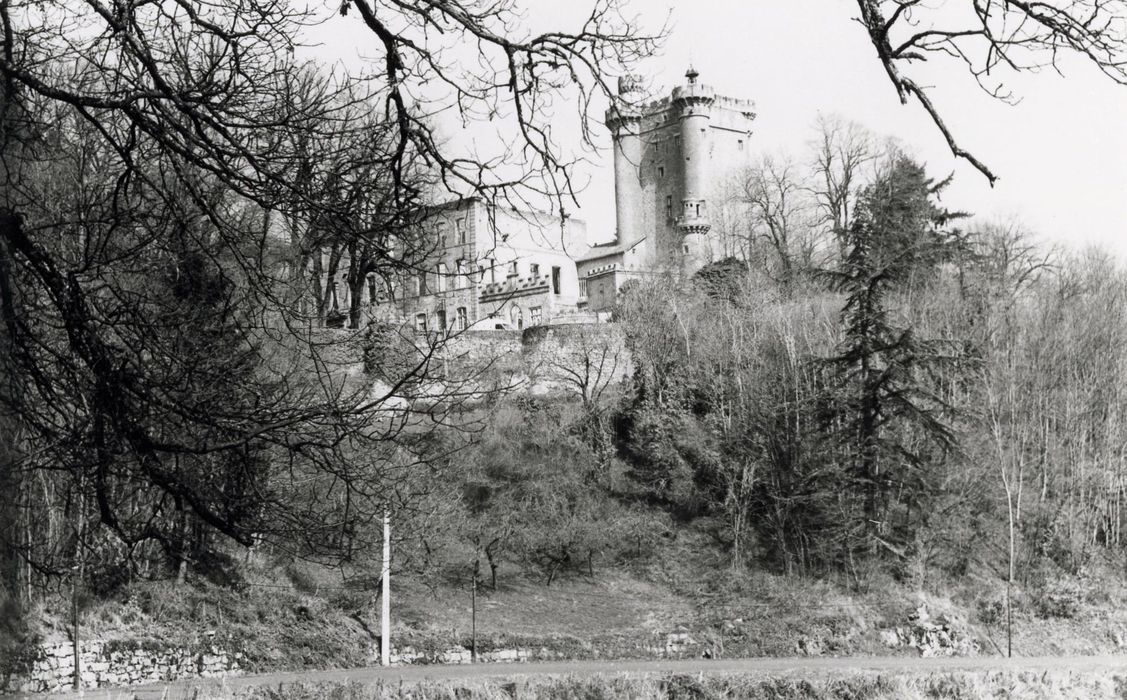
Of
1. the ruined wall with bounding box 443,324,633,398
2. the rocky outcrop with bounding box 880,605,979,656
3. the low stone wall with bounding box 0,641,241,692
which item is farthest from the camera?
the ruined wall with bounding box 443,324,633,398

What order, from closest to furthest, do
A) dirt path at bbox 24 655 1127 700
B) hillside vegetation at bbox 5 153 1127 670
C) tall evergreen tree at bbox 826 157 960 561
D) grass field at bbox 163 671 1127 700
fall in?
1. grass field at bbox 163 671 1127 700
2. dirt path at bbox 24 655 1127 700
3. hillside vegetation at bbox 5 153 1127 670
4. tall evergreen tree at bbox 826 157 960 561

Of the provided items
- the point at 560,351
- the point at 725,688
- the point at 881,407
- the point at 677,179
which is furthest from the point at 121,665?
the point at 677,179

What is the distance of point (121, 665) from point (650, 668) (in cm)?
770

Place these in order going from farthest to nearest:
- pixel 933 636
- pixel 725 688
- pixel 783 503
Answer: pixel 783 503
pixel 933 636
pixel 725 688

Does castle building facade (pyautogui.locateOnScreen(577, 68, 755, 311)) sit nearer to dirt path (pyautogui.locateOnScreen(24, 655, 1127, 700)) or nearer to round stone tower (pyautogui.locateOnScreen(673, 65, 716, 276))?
round stone tower (pyautogui.locateOnScreen(673, 65, 716, 276))

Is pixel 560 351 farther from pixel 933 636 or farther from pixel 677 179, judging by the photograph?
pixel 677 179

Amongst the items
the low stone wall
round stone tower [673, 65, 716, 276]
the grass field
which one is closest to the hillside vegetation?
the low stone wall

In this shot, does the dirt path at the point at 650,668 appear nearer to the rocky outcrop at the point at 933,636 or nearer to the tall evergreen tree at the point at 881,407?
the rocky outcrop at the point at 933,636

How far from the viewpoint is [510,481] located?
83.6 feet

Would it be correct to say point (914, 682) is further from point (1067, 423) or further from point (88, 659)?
point (1067, 423)

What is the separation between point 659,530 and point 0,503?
71.7 feet

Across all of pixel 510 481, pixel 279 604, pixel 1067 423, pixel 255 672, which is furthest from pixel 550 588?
pixel 1067 423

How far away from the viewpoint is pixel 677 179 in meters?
53.2

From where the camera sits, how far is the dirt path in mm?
13859
